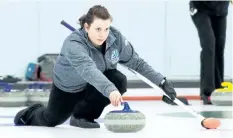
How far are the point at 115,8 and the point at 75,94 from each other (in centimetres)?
436

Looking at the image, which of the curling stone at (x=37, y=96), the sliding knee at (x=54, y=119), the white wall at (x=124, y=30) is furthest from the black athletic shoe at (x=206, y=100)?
the sliding knee at (x=54, y=119)

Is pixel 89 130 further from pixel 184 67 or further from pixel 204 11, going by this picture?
pixel 184 67

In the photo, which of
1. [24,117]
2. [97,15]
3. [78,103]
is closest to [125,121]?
[78,103]

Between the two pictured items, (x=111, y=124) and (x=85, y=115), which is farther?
(x=85, y=115)

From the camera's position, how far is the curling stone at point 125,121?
3506 millimetres

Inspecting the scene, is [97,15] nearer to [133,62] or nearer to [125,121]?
[133,62]

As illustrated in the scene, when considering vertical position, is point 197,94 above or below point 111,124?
below

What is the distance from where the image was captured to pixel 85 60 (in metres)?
3.42

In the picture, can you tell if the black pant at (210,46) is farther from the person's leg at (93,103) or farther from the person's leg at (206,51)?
the person's leg at (93,103)

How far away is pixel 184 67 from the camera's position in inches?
322

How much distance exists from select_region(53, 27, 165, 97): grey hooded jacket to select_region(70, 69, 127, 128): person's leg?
49mm

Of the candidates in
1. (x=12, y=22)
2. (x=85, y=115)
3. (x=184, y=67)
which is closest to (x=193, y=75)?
(x=184, y=67)

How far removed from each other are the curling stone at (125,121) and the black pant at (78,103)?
227 millimetres

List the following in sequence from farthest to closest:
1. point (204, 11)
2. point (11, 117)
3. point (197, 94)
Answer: point (197, 94) → point (204, 11) → point (11, 117)
